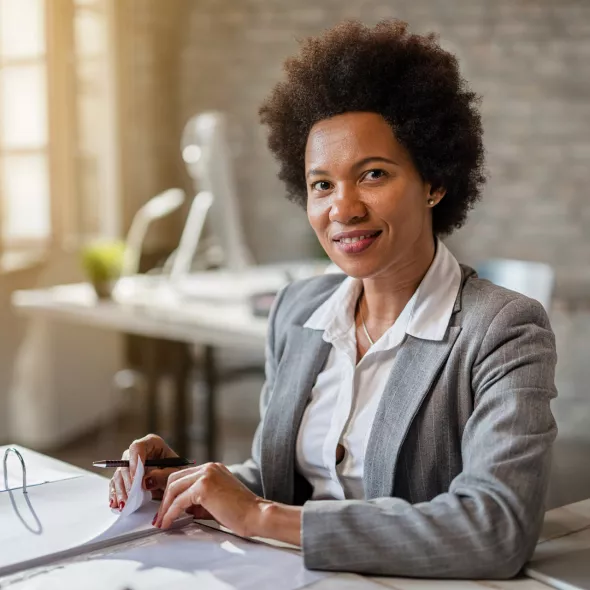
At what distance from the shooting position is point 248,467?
60.1 inches

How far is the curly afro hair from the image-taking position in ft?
4.38

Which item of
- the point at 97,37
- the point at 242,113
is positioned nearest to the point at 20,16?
the point at 97,37

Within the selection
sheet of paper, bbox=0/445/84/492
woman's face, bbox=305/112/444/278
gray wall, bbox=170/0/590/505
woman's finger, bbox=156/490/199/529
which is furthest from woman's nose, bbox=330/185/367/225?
gray wall, bbox=170/0/590/505

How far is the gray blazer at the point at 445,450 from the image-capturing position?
1.07 metres

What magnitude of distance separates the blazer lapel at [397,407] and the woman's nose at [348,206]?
0.21 m

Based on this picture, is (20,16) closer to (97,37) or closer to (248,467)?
(97,37)

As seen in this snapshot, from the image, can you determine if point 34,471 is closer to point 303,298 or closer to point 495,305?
point 303,298

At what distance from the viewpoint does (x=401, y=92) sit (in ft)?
4.39

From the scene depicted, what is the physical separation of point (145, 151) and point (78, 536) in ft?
13.1

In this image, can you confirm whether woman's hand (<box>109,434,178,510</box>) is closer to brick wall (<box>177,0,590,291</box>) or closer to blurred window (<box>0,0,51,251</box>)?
blurred window (<box>0,0,51,251</box>)

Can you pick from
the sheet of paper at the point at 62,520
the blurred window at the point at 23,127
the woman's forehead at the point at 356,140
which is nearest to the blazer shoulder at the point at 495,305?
the woman's forehead at the point at 356,140

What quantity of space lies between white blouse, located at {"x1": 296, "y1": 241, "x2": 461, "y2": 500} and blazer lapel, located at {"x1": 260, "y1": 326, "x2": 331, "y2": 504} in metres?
0.01

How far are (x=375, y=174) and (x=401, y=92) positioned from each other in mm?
128

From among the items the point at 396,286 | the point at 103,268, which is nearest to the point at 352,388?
the point at 396,286
